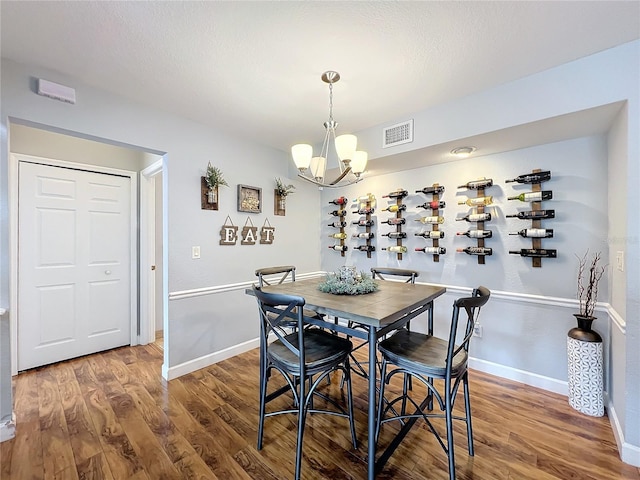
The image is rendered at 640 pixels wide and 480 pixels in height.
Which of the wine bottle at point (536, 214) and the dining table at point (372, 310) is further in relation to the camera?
the wine bottle at point (536, 214)

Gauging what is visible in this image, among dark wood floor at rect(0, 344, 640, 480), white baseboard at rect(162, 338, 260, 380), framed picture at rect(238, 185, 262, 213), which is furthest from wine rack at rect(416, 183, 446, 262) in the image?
white baseboard at rect(162, 338, 260, 380)

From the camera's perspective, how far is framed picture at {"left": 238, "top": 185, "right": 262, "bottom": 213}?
3109 millimetres

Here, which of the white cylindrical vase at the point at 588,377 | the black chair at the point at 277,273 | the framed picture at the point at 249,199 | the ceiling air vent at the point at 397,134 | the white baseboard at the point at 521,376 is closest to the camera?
the white cylindrical vase at the point at 588,377

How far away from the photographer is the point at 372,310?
1525mm

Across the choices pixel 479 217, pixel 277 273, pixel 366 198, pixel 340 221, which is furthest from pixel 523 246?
pixel 277 273

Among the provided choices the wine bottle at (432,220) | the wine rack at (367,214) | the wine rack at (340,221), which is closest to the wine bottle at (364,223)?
→ the wine rack at (367,214)

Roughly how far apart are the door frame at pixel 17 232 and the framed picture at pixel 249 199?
4.51 ft

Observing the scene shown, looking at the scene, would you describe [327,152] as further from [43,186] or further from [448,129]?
[43,186]

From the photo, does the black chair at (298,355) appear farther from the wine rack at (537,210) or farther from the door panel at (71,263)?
the door panel at (71,263)

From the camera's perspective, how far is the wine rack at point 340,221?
376 cm

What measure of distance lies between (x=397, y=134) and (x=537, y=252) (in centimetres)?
160

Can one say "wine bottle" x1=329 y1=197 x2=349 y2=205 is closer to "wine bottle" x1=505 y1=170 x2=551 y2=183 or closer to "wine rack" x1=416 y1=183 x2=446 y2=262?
"wine rack" x1=416 y1=183 x2=446 y2=262

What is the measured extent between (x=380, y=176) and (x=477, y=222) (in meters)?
1.25

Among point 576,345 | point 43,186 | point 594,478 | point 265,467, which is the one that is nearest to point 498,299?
point 576,345
